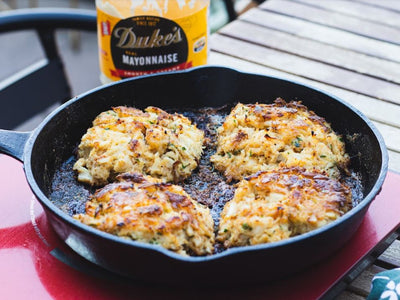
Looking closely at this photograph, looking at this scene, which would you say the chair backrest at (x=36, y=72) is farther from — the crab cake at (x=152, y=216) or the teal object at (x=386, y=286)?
the teal object at (x=386, y=286)

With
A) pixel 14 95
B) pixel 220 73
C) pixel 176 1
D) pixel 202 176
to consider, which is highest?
pixel 176 1

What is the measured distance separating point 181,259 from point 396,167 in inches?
47.7

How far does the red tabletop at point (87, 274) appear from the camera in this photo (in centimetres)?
165

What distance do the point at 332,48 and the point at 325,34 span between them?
0.55 ft

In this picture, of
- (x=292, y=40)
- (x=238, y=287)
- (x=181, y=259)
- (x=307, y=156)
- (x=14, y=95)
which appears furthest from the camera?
(x=292, y=40)

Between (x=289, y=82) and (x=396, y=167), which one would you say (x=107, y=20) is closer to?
(x=289, y=82)

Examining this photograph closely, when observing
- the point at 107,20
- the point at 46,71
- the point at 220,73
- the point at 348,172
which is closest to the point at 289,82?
the point at 220,73

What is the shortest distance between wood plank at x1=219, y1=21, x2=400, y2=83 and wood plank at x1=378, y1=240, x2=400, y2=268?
116cm

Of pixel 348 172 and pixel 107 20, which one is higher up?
pixel 107 20

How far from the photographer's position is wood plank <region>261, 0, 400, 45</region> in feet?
10.6

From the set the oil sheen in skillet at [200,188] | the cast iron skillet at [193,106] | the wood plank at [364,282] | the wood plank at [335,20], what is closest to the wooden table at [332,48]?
the wood plank at [335,20]

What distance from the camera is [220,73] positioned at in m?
2.35

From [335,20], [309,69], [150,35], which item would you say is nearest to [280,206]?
[150,35]

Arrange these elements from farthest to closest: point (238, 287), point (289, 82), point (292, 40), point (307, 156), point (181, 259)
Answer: point (292, 40)
point (289, 82)
point (307, 156)
point (238, 287)
point (181, 259)
